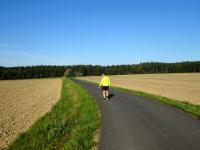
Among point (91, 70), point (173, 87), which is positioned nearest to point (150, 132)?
point (173, 87)

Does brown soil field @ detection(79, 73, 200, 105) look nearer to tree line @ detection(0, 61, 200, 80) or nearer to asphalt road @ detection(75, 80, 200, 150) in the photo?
asphalt road @ detection(75, 80, 200, 150)

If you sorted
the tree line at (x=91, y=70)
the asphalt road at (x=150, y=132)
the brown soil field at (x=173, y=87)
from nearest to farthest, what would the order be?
the asphalt road at (x=150, y=132) → the brown soil field at (x=173, y=87) → the tree line at (x=91, y=70)

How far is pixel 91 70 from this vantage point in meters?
169

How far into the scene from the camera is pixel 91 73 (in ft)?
555

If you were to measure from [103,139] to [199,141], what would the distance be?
122 inches

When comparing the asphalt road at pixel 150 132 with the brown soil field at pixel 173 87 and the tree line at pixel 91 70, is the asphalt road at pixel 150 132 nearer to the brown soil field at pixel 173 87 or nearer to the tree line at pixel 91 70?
the brown soil field at pixel 173 87

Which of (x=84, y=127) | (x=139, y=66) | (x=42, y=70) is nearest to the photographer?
(x=84, y=127)

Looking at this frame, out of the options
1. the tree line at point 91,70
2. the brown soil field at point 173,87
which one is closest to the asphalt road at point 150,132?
the brown soil field at point 173,87

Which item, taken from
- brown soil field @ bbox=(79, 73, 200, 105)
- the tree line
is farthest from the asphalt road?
the tree line

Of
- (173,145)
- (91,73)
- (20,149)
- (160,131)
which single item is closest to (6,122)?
(20,149)

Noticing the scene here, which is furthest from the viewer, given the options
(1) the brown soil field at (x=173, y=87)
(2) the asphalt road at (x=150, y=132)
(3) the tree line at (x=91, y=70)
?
(3) the tree line at (x=91, y=70)

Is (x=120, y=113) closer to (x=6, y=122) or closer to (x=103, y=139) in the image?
(x=103, y=139)

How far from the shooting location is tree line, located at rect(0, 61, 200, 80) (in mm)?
138350

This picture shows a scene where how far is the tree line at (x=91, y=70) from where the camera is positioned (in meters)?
138
